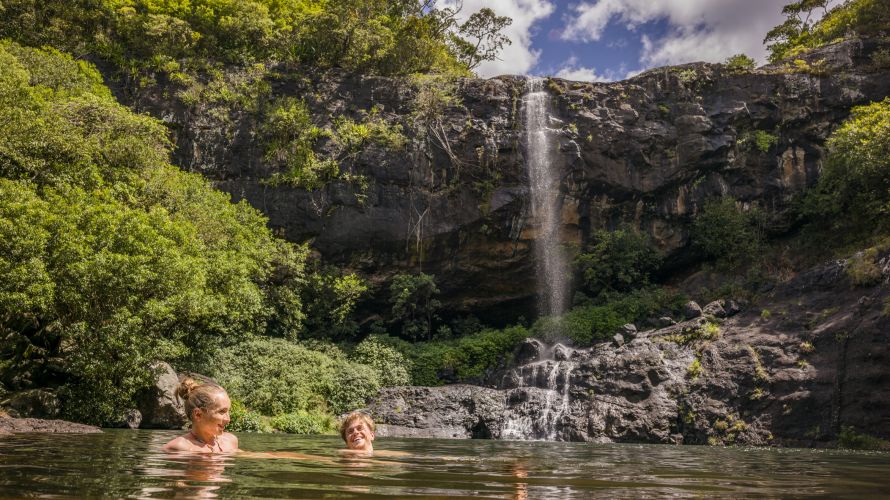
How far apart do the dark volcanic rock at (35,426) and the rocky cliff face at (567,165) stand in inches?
652

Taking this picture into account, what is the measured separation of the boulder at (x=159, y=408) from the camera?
1519 centimetres

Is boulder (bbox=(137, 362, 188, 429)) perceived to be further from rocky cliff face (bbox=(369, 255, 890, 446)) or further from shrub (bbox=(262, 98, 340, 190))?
shrub (bbox=(262, 98, 340, 190))

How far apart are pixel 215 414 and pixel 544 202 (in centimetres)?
2341

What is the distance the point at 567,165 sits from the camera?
→ 2759cm

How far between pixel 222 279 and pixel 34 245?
546cm

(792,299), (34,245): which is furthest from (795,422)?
(34,245)

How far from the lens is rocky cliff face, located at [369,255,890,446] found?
53.4 ft

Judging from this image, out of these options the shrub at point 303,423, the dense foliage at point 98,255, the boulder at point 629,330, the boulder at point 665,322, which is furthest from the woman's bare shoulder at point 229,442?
the boulder at point 665,322

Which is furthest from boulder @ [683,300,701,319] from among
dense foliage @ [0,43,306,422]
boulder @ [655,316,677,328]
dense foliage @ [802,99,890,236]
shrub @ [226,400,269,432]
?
dense foliage @ [0,43,306,422]

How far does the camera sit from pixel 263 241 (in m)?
25.1

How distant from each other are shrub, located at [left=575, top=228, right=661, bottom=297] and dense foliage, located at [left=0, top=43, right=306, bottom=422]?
1384 centimetres

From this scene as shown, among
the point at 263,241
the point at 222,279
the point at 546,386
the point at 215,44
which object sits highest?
the point at 215,44

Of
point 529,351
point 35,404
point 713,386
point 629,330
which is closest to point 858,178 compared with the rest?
point 629,330

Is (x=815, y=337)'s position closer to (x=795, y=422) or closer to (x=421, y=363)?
(x=795, y=422)
